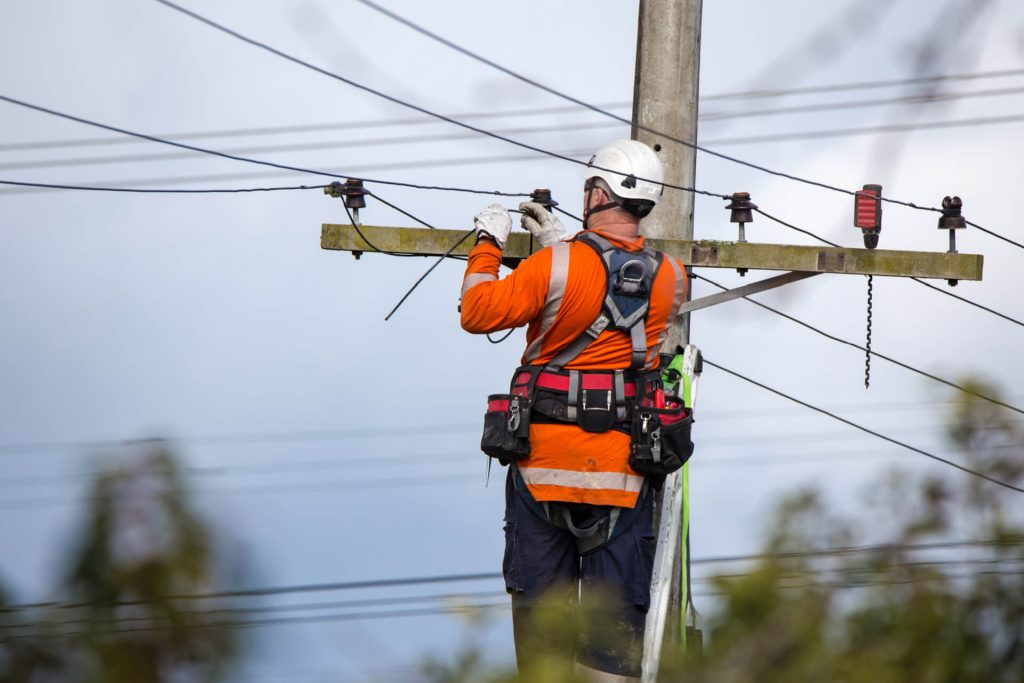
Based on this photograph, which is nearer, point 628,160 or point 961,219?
point 628,160

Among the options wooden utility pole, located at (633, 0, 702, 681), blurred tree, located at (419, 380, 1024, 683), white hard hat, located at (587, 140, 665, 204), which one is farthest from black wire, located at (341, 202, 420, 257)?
blurred tree, located at (419, 380, 1024, 683)

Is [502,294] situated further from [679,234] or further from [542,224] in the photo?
[679,234]

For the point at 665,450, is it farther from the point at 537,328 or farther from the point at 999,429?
the point at 999,429

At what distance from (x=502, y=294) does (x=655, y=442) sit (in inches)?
32.0

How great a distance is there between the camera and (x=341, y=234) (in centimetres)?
803

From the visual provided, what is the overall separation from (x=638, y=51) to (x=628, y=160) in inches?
94.2

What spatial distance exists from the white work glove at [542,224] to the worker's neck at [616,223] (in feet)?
1.23

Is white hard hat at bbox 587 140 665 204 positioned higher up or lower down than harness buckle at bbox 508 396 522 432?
higher up

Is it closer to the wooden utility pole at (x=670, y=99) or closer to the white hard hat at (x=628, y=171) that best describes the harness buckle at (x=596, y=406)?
the white hard hat at (x=628, y=171)

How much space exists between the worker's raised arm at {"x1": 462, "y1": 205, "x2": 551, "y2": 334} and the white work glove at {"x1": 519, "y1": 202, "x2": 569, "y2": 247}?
0.63 metres

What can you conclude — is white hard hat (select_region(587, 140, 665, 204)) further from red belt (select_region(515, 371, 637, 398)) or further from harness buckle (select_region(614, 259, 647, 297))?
red belt (select_region(515, 371, 637, 398))

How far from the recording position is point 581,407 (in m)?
5.41

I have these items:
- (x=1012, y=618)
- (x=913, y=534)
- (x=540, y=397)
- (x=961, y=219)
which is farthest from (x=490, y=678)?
(x=961, y=219)

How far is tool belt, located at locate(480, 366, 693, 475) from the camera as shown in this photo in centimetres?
542
